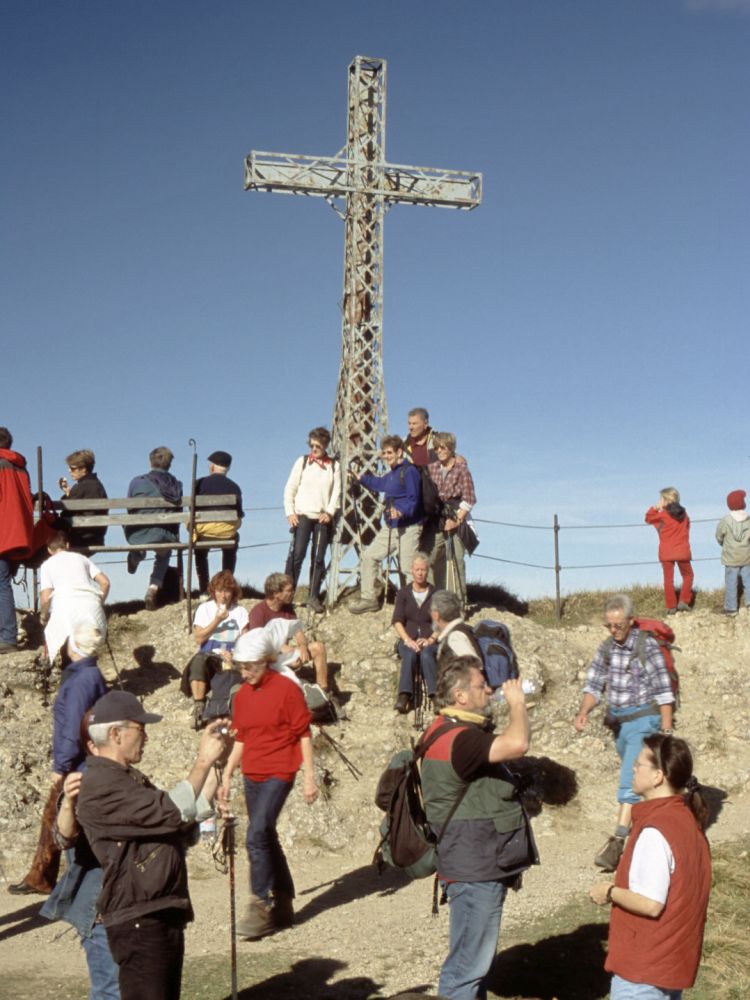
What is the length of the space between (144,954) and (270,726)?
3.20 meters

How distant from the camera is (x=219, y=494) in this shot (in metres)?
15.3

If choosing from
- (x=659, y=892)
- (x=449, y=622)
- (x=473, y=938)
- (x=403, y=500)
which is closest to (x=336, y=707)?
(x=403, y=500)

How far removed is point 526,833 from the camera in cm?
546

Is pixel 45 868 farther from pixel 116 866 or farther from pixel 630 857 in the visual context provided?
pixel 630 857

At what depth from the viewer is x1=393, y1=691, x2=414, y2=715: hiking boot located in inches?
489

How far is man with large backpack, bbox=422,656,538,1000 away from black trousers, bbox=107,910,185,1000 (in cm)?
136

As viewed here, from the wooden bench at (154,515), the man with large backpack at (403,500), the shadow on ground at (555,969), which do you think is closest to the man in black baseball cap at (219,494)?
the wooden bench at (154,515)

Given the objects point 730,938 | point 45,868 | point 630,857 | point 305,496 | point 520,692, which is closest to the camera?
point 630,857

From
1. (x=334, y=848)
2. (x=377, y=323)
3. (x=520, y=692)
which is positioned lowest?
(x=334, y=848)

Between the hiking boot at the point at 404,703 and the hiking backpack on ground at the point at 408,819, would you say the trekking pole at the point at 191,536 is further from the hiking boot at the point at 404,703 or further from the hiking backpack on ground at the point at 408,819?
the hiking backpack on ground at the point at 408,819

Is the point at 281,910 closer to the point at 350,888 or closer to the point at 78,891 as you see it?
the point at 350,888

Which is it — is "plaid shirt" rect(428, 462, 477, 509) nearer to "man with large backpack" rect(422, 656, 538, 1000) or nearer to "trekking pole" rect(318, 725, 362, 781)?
"trekking pole" rect(318, 725, 362, 781)

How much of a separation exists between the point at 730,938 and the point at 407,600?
5145 mm

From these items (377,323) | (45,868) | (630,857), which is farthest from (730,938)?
(377,323)
